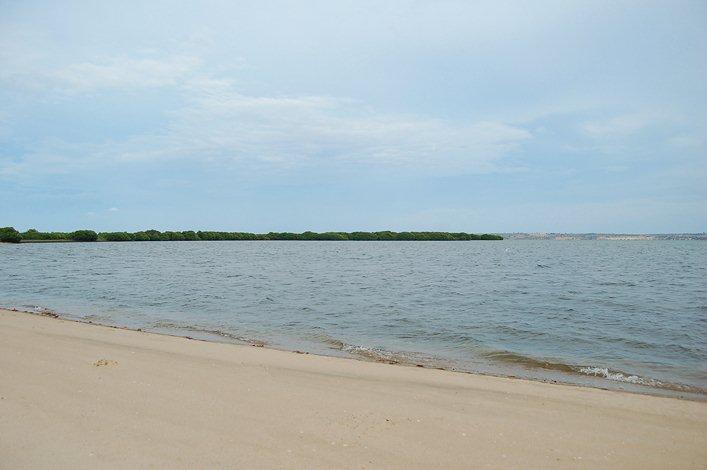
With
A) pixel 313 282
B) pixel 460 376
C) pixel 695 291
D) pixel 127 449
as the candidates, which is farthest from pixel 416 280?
pixel 127 449

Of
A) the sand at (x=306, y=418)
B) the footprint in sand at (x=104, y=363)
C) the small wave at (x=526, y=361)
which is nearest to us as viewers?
the sand at (x=306, y=418)

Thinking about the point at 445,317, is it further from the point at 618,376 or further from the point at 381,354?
the point at 618,376

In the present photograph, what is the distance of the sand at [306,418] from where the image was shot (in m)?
4.90

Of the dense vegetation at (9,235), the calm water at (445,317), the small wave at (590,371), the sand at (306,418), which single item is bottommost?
the small wave at (590,371)

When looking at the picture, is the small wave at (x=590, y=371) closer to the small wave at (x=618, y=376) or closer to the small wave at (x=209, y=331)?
the small wave at (x=618, y=376)

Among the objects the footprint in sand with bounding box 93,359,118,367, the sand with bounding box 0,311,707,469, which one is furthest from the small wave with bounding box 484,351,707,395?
the footprint in sand with bounding box 93,359,118,367

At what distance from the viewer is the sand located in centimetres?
490

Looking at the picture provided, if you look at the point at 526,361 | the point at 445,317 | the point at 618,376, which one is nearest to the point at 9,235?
the point at 445,317

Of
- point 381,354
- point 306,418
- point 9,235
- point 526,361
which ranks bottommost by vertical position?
point 526,361

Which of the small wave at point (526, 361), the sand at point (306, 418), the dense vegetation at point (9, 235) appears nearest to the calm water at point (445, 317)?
the small wave at point (526, 361)

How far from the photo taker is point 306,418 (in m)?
5.98

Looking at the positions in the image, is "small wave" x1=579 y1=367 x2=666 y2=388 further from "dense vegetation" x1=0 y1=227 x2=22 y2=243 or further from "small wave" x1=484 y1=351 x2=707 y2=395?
"dense vegetation" x1=0 y1=227 x2=22 y2=243

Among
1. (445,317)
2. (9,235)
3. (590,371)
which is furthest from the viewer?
(9,235)

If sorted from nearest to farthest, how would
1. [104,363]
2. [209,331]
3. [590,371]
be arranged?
[104,363], [590,371], [209,331]
